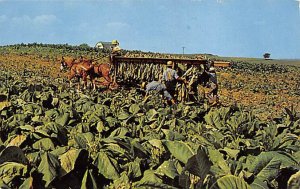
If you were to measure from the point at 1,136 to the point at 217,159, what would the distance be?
241cm

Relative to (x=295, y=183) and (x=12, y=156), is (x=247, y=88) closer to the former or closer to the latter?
(x=12, y=156)

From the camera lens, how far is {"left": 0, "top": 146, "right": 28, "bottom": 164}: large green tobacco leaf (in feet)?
9.39

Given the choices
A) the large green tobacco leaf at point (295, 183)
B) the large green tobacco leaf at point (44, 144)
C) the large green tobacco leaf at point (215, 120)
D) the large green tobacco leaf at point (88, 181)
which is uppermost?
the large green tobacco leaf at point (295, 183)

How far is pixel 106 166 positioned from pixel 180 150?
1.78ft

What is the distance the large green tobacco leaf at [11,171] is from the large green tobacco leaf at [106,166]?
49 centimetres

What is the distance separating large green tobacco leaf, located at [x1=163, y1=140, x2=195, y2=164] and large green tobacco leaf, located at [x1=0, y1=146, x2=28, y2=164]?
1.00 meters

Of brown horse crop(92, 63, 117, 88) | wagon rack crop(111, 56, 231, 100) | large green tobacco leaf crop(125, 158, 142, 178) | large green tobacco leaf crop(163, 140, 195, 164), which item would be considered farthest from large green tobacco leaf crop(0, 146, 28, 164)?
brown horse crop(92, 63, 117, 88)

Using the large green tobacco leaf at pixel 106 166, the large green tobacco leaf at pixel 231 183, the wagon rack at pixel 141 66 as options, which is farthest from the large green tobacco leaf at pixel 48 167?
the wagon rack at pixel 141 66

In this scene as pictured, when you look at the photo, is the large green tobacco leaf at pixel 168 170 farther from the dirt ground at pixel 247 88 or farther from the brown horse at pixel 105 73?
the brown horse at pixel 105 73

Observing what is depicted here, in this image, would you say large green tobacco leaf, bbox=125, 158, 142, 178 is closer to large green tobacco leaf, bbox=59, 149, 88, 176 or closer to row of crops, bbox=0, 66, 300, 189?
row of crops, bbox=0, 66, 300, 189

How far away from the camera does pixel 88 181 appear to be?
2.90 m

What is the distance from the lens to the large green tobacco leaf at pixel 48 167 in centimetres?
273

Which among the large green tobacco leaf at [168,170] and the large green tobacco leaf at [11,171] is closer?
the large green tobacco leaf at [168,170]

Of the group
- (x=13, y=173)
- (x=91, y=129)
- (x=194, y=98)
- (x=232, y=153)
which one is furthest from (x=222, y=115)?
(x=194, y=98)
